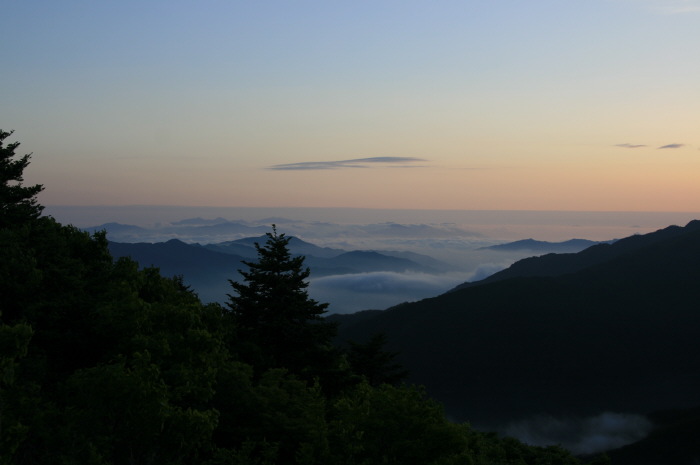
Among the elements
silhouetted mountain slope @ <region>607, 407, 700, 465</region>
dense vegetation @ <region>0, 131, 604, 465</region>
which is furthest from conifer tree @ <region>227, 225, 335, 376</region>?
silhouetted mountain slope @ <region>607, 407, 700, 465</region>

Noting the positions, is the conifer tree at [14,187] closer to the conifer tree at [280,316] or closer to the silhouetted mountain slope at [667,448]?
the conifer tree at [280,316]

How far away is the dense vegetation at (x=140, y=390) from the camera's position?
22.1m

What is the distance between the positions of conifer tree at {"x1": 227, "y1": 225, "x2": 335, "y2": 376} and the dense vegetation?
2628 millimetres

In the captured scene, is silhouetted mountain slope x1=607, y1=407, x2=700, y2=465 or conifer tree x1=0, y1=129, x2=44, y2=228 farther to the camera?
silhouetted mountain slope x1=607, y1=407, x2=700, y2=465

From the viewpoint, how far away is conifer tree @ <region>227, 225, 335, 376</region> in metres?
46.4

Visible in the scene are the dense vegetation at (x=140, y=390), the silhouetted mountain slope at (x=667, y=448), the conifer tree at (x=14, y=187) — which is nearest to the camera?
the dense vegetation at (x=140, y=390)

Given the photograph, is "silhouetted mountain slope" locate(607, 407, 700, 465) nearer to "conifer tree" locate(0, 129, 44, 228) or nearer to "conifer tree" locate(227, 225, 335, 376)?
"conifer tree" locate(227, 225, 335, 376)

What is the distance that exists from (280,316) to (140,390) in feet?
85.3

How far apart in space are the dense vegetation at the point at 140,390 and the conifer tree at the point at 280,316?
103 inches

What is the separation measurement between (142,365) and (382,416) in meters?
9.82

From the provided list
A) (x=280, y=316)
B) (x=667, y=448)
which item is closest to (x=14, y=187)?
(x=280, y=316)

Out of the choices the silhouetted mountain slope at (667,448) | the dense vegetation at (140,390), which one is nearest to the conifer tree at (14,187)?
the dense vegetation at (140,390)

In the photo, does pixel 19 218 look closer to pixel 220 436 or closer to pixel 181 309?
pixel 181 309

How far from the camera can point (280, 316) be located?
47.5 metres
